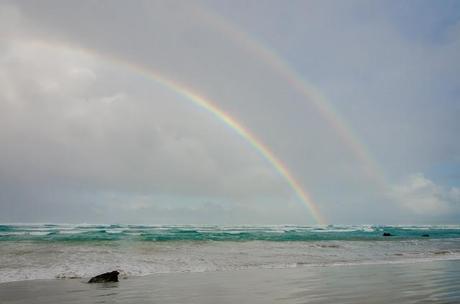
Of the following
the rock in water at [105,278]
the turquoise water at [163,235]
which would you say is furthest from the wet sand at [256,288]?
the turquoise water at [163,235]

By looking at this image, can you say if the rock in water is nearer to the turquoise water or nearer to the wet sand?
the wet sand

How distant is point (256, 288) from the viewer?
46.6ft

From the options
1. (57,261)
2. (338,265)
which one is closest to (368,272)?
(338,265)

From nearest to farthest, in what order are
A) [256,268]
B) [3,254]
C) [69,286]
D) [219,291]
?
[219,291] → [69,286] → [256,268] → [3,254]

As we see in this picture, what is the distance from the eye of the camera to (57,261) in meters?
23.1

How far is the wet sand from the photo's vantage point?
11.9m

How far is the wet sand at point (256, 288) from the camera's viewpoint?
11875mm

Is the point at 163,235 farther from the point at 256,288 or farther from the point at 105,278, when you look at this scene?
the point at 256,288

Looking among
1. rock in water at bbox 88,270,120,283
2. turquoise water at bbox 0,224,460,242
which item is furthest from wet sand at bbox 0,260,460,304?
turquoise water at bbox 0,224,460,242

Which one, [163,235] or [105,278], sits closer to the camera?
[105,278]

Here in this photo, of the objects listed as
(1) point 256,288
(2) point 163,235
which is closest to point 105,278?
(1) point 256,288

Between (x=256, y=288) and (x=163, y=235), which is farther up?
(x=163, y=235)

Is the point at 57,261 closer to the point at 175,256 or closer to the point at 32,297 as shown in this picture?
the point at 175,256

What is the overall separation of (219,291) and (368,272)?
9.22 metres
